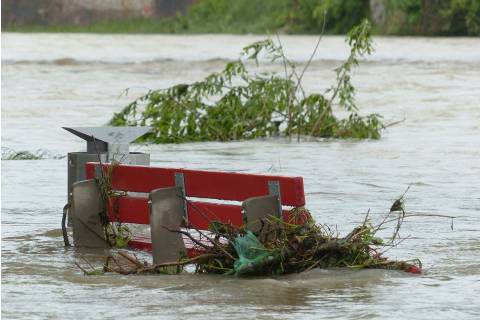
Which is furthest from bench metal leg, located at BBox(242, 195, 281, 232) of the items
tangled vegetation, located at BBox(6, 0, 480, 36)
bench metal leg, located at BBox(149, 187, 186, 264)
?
tangled vegetation, located at BBox(6, 0, 480, 36)

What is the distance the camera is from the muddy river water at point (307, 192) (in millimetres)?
7102

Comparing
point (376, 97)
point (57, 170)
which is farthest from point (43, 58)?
point (57, 170)

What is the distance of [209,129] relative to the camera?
1684cm

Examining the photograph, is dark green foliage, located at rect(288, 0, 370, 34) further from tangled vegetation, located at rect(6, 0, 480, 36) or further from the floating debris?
the floating debris

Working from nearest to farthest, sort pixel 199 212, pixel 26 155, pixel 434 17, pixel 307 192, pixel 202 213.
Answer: pixel 199 212, pixel 202 213, pixel 307 192, pixel 26 155, pixel 434 17

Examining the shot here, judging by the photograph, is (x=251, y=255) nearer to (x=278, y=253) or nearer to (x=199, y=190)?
(x=278, y=253)

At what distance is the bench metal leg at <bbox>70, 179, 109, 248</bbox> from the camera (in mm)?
8820

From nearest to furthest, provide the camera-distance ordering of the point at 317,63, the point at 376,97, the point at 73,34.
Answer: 1. the point at 376,97
2. the point at 317,63
3. the point at 73,34

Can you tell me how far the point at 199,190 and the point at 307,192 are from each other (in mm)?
3728

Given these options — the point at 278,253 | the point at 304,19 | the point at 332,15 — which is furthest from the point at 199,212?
the point at 304,19

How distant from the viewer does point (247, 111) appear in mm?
16766

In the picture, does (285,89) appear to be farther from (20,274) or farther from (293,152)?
(20,274)

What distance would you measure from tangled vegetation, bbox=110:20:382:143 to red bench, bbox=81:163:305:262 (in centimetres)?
708

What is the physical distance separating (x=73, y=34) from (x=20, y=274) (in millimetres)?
48539
